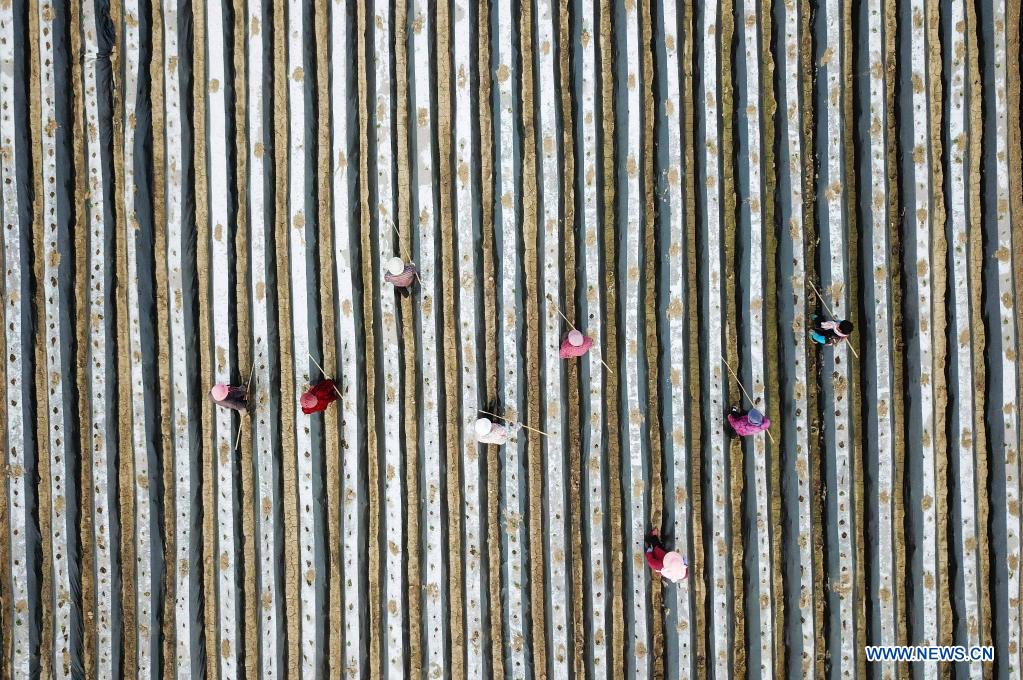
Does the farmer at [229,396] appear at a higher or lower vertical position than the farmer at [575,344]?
lower

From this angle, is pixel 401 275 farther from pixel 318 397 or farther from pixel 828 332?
pixel 828 332

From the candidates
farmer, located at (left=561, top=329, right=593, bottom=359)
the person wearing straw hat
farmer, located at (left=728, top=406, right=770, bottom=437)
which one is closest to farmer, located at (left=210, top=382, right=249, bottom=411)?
the person wearing straw hat

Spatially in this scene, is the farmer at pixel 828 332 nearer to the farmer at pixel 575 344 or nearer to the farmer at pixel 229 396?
the farmer at pixel 575 344

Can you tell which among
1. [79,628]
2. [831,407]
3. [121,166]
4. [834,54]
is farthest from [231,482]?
[834,54]

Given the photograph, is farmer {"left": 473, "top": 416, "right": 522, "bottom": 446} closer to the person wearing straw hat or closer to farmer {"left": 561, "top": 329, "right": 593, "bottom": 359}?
farmer {"left": 561, "top": 329, "right": 593, "bottom": 359}

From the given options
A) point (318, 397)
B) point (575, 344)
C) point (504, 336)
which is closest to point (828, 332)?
point (575, 344)

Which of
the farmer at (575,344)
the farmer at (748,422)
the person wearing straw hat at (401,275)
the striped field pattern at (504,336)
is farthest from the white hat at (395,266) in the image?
the farmer at (748,422)
